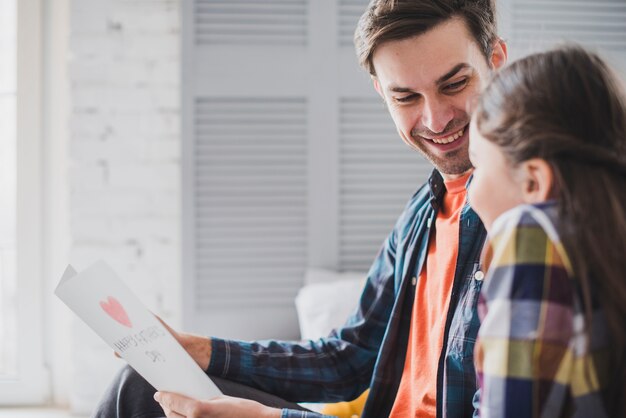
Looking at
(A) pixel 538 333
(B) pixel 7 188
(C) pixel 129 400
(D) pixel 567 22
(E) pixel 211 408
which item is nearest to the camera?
(A) pixel 538 333

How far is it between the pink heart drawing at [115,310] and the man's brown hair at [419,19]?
0.64 meters

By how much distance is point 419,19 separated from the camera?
4.14 feet

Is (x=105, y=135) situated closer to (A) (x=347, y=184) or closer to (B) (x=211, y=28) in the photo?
(B) (x=211, y=28)

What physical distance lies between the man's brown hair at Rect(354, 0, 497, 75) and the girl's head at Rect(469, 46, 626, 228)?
47 cm

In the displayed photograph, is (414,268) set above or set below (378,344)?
above

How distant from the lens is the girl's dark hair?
0.67 metres

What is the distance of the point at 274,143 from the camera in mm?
2150

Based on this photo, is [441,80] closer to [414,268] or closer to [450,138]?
[450,138]

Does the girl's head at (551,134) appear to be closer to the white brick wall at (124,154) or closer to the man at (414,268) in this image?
the man at (414,268)

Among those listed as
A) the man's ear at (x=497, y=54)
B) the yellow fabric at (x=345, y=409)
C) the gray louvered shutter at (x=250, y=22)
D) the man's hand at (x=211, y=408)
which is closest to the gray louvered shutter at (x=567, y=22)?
the gray louvered shutter at (x=250, y=22)

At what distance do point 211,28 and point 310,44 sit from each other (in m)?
0.30

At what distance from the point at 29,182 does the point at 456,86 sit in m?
1.71

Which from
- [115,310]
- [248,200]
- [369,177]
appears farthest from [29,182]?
[115,310]

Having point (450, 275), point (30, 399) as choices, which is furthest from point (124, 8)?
point (450, 275)
